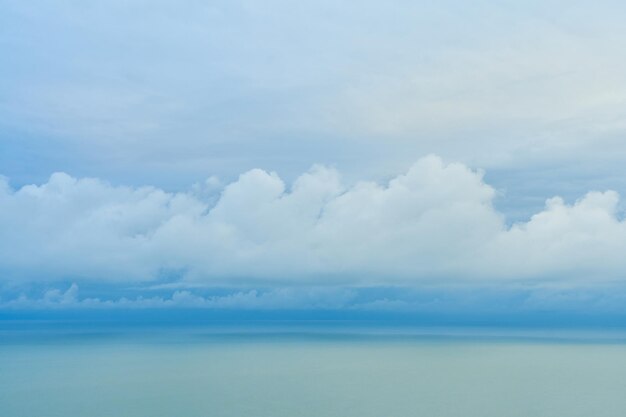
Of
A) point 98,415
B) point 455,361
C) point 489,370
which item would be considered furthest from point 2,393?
point 455,361

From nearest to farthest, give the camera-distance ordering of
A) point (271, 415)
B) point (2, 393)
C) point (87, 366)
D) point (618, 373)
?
1. point (271, 415)
2. point (2, 393)
3. point (618, 373)
4. point (87, 366)

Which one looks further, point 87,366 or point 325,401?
point 87,366

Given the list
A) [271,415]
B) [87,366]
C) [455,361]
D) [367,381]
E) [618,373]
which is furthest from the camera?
[455,361]

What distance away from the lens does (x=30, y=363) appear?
274 ft

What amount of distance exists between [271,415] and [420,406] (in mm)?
11191

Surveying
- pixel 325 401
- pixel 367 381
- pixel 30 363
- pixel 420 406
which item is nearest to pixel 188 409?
pixel 325 401

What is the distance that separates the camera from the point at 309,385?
60.2 m

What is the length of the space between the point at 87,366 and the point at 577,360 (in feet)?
204

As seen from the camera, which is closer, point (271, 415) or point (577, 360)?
point (271, 415)

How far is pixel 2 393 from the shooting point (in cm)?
5541

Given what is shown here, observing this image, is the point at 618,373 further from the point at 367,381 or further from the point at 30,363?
the point at 30,363

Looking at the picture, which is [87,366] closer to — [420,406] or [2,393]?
[2,393]

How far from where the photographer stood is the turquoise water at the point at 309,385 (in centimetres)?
4722

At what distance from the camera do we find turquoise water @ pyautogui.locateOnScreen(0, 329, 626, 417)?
4722 centimetres
